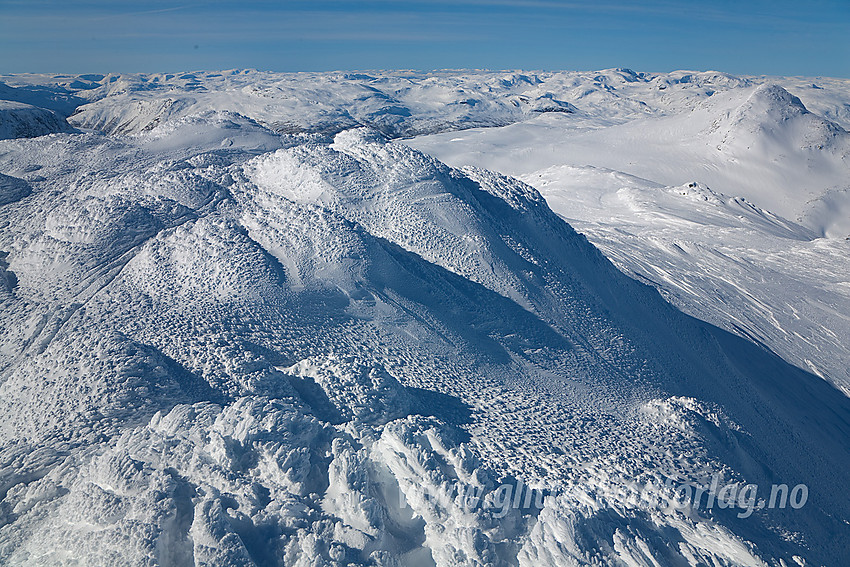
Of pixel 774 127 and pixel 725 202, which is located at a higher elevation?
pixel 774 127

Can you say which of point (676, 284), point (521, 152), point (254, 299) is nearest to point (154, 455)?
point (254, 299)

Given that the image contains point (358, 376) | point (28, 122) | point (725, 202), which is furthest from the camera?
point (28, 122)

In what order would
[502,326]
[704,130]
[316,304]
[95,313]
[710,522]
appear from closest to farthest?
[710,522] < [95,313] < [316,304] < [502,326] < [704,130]

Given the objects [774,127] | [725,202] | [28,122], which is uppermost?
[774,127]

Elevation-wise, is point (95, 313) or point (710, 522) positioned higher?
point (95, 313)

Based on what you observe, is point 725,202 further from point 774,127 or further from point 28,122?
point 28,122

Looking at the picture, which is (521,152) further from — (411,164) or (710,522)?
(710,522)

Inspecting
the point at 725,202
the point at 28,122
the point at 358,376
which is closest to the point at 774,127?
the point at 725,202
